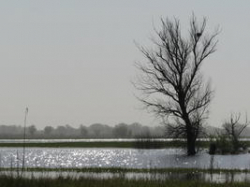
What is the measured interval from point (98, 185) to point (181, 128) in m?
32.5

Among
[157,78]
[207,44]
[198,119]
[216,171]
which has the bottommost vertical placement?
[216,171]

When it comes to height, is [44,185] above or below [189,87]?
below

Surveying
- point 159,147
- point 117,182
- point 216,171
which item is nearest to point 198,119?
point 159,147

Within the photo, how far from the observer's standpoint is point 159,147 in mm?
67062

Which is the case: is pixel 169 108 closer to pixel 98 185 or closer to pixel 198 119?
pixel 198 119

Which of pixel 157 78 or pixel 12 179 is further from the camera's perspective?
pixel 157 78

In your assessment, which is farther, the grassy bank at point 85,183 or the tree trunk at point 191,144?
the tree trunk at point 191,144

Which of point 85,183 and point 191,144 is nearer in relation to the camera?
point 85,183

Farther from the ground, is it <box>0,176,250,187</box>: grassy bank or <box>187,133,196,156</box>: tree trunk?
<box>187,133,196,156</box>: tree trunk

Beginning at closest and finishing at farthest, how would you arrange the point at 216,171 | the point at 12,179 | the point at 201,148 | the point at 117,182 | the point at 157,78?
the point at 12,179
the point at 117,182
the point at 216,171
the point at 157,78
the point at 201,148

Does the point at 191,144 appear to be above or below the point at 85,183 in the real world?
above

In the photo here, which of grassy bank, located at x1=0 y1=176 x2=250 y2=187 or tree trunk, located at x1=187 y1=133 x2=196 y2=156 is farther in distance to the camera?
tree trunk, located at x1=187 y1=133 x2=196 y2=156

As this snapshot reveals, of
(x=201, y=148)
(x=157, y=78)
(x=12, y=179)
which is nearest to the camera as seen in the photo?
(x=12, y=179)

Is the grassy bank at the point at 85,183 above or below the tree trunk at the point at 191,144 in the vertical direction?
below
